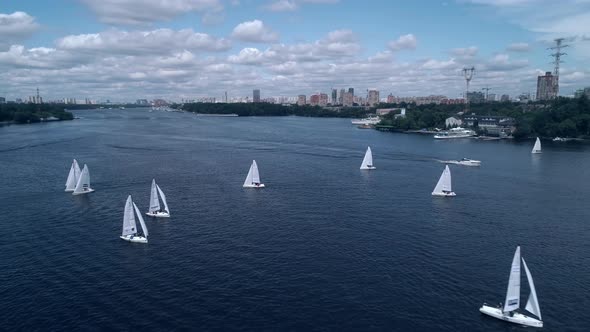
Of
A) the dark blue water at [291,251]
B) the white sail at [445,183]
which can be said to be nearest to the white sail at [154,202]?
the dark blue water at [291,251]

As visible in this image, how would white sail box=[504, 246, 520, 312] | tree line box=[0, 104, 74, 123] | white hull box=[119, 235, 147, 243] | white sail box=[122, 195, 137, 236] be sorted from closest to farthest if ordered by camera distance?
white sail box=[504, 246, 520, 312] → white hull box=[119, 235, 147, 243] → white sail box=[122, 195, 137, 236] → tree line box=[0, 104, 74, 123]

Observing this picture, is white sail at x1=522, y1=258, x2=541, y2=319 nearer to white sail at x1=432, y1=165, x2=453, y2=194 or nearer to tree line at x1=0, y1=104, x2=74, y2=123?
white sail at x1=432, y1=165, x2=453, y2=194

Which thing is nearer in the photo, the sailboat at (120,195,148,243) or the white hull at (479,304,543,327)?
the white hull at (479,304,543,327)

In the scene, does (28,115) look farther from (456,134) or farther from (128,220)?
(128,220)

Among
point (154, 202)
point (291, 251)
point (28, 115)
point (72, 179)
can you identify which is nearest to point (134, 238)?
point (154, 202)

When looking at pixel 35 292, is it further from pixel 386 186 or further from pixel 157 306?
pixel 386 186

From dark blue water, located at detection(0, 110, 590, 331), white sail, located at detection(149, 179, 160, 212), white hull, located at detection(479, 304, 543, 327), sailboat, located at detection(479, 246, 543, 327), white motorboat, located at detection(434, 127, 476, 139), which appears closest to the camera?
sailboat, located at detection(479, 246, 543, 327)

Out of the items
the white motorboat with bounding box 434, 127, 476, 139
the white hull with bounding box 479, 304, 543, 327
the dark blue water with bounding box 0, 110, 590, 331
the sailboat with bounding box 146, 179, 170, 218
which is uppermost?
the white motorboat with bounding box 434, 127, 476, 139

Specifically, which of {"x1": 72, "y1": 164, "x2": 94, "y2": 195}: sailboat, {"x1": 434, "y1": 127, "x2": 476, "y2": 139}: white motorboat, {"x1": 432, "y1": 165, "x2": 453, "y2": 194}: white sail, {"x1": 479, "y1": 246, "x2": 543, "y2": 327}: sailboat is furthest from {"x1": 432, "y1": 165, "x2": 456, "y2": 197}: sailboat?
{"x1": 434, "y1": 127, "x2": 476, "y2": 139}: white motorboat
